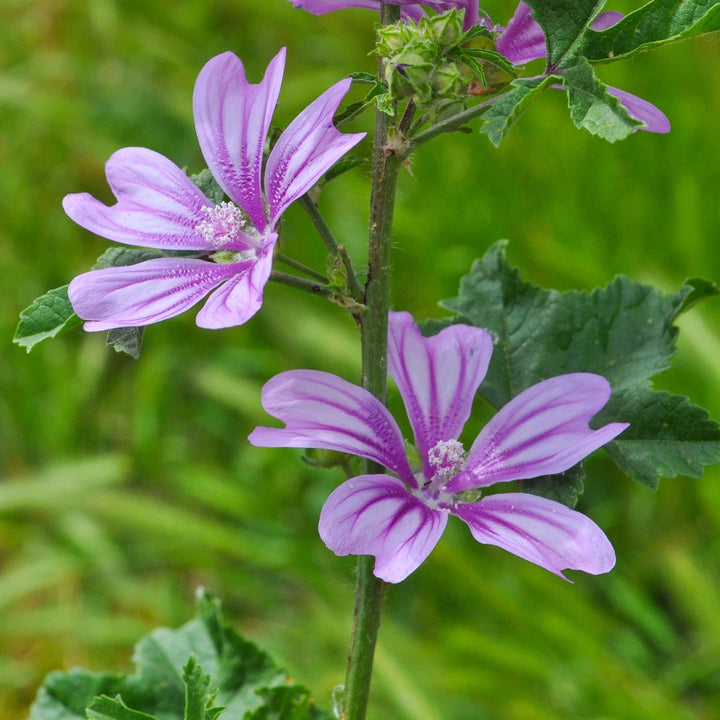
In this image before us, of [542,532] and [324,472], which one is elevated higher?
[542,532]

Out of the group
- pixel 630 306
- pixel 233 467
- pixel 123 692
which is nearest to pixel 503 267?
pixel 630 306

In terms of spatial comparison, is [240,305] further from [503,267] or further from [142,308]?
[503,267]

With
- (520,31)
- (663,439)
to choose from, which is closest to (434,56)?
(520,31)

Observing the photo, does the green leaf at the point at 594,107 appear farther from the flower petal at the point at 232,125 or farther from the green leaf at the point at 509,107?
the flower petal at the point at 232,125

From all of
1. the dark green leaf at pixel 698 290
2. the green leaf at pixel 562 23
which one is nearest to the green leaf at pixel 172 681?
the dark green leaf at pixel 698 290

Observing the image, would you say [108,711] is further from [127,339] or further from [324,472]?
[324,472]

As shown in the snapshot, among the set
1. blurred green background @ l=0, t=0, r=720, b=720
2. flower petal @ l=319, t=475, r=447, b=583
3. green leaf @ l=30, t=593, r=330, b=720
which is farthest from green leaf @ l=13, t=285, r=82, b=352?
blurred green background @ l=0, t=0, r=720, b=720

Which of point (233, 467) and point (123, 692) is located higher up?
point (123, 692)
